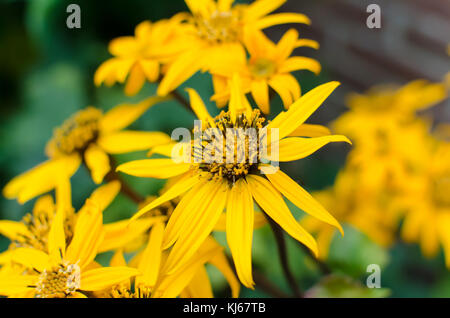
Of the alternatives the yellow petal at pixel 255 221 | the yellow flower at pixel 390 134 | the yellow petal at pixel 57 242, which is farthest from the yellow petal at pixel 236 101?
the yellow flower at pixel 390 134

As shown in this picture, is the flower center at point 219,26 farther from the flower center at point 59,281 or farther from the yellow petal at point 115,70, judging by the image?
the flower center at point 59,281

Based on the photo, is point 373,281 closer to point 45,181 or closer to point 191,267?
point 191,267

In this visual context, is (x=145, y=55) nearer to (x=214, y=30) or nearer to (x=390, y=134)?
(x=214, y=30)

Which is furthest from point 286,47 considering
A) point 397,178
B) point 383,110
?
point 383,110

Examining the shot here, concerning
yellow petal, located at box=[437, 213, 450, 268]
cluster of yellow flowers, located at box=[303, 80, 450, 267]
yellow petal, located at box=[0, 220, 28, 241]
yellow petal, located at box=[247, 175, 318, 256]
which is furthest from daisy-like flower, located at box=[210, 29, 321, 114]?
yellow petal, located at box=[437, 213, 450, 268]

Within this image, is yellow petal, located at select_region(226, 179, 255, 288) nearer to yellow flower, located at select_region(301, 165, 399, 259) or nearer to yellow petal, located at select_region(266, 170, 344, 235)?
yellow petal, located at select_region(266, 170, 344, 235)
